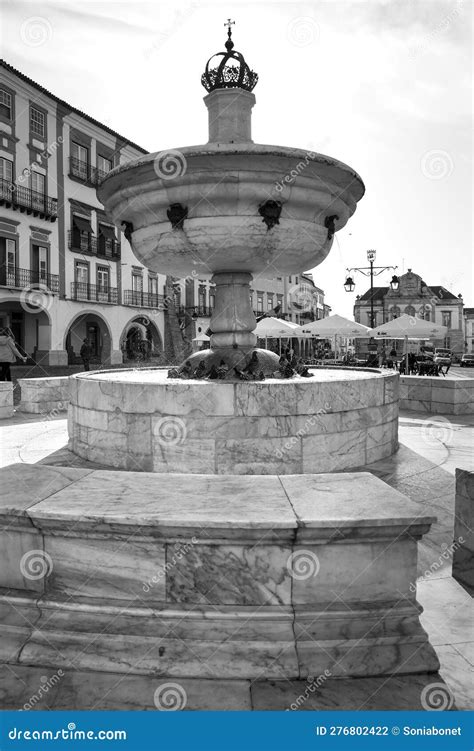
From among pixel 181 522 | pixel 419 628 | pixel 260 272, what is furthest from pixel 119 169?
pixel 419 628

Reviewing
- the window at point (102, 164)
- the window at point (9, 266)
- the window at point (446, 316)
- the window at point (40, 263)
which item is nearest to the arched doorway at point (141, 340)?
the window at point (40, 263)

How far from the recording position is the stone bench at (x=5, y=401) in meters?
9.30

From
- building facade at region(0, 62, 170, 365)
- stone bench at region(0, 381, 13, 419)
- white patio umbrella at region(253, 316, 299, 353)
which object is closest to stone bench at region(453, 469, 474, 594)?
stone bench at region(0, 381, 13, 419)

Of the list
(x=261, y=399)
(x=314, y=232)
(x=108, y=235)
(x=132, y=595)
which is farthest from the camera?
(x=108, y=235)

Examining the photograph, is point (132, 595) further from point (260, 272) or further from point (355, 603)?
point (260, 272)

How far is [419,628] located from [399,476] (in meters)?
3.27

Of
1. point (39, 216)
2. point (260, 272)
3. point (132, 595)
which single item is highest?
point (39, 216)

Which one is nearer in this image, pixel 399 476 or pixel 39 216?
pixel 399 476

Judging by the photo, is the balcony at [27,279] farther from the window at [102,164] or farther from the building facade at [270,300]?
the building facade at [270,300]

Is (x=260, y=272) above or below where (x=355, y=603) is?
above

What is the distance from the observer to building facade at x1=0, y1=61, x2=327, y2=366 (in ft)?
87.9

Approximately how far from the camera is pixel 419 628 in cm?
214

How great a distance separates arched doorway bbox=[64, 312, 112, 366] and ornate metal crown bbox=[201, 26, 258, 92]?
25.2 meters

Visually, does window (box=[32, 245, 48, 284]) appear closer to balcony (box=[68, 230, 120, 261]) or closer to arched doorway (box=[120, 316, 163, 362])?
balcony (box=[68, 230, 120, 261])
